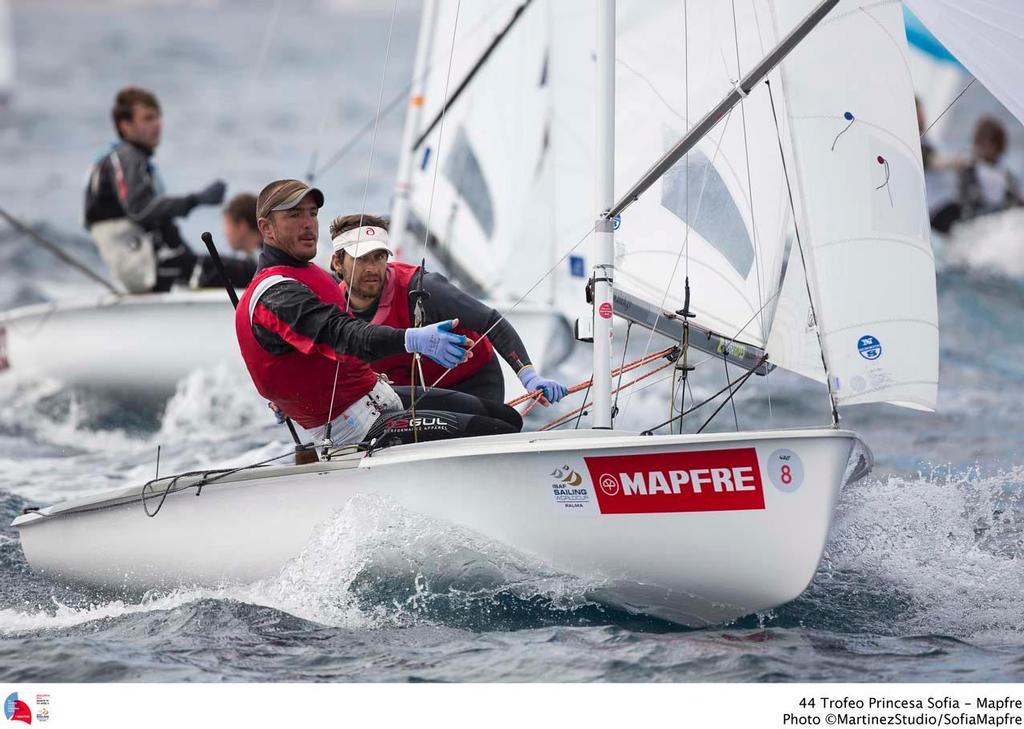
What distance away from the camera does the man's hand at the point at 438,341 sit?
3166mm

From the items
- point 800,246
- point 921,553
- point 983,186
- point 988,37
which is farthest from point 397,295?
point 983,186

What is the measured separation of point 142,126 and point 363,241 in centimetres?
324

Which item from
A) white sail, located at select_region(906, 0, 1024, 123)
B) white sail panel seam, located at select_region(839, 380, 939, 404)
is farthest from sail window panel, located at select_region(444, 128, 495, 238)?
white sail, located at select_region(906, 0, 1024, 123)

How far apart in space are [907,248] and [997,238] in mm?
7390

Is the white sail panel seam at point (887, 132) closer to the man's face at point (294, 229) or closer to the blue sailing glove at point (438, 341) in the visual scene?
the blue sailing glove at point (438, 341)

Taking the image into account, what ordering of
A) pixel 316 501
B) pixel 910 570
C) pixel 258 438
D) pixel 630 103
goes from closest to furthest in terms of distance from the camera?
pixel 316 501 < pixel 910 570 < pixel 630 103 < pixel 258 438

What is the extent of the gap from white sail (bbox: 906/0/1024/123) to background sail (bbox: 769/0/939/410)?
41 centimetres

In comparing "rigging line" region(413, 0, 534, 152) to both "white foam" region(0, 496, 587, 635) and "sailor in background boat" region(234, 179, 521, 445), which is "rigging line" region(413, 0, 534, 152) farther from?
"white foam" region(0, 496, 587, 635)

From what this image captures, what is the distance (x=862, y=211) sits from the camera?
347 centimetres

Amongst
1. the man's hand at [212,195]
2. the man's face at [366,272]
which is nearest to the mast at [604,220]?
the man's face at [366,272]
